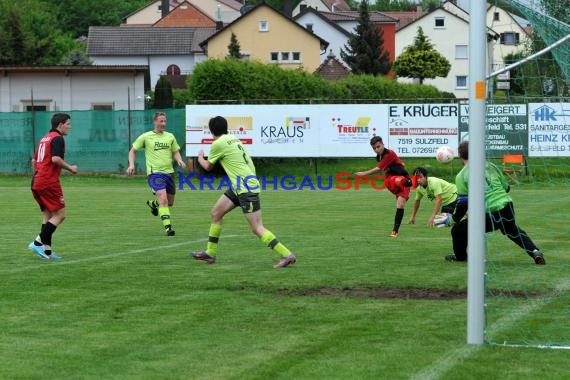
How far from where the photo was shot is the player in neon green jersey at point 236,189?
1320 centimetres

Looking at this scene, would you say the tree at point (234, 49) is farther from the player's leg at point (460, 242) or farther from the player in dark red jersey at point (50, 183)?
the player's leg at point (460, 242)

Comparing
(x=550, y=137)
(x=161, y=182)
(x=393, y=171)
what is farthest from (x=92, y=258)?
(x=393, y=171)

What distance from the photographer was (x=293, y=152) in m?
39.1

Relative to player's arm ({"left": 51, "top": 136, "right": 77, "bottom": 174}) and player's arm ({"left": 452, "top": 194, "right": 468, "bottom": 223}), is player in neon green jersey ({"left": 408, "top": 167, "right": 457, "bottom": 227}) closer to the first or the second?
player's arm ({"left": 452, "top": 194, "right": 468, "bottom": 223})

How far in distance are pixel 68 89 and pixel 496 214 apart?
134ft

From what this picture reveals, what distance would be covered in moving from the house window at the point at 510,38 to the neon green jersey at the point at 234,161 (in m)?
4.51

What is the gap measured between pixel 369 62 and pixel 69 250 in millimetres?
72459

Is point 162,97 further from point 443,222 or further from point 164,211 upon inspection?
point 164,211

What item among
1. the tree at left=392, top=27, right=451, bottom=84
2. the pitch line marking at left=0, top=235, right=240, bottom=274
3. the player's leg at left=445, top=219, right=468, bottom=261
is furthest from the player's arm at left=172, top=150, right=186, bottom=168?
the tree at left=392, top=27, right=451, bottom=84

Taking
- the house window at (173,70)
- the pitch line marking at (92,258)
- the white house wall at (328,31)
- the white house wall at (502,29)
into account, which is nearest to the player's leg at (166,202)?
the pitch line marking at (92,258)

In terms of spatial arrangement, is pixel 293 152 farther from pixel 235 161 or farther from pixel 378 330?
pixel 378 330

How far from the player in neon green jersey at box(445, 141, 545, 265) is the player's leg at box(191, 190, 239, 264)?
9.39 feet

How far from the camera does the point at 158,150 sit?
18.8 meters

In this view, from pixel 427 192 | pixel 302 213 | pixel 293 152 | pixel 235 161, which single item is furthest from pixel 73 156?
pixel 235 161
